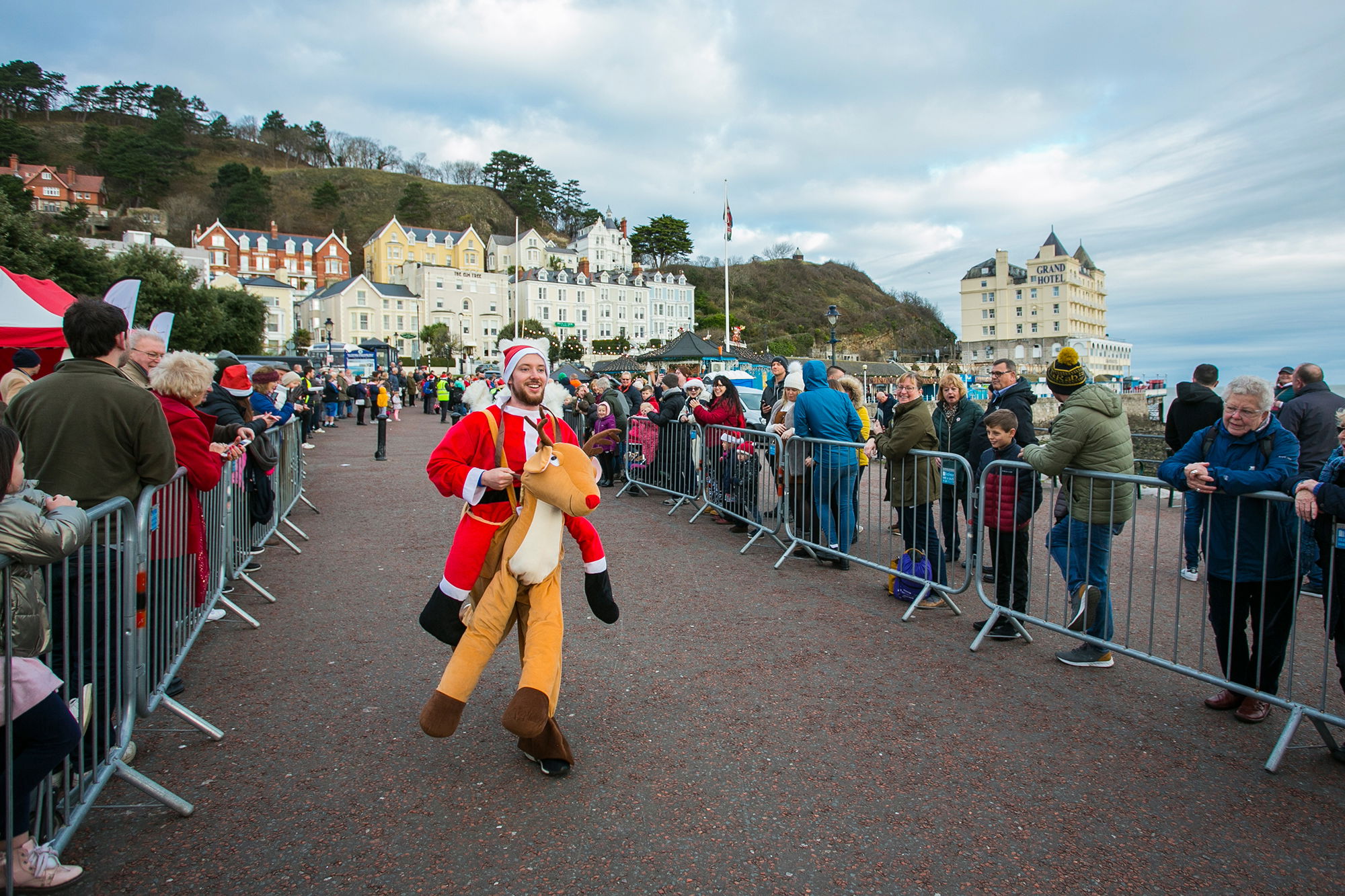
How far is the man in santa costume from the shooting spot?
361 cm

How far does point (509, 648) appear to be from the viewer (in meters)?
5.23

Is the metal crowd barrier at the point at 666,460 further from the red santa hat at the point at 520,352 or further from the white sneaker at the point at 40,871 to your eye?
the white sneaker at the point at 40,871

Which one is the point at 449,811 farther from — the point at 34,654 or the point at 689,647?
the point at 689,647

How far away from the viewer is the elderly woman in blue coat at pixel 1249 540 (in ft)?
13.1

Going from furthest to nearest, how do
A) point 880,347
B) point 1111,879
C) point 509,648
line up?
point 880,347
point 509,648
point 1111,879

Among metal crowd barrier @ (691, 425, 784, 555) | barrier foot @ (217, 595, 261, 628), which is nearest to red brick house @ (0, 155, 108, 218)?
metal crowd barrier @ (691, 425, 784, 555)

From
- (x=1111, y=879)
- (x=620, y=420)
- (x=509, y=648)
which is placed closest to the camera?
(x=1111, y=879)

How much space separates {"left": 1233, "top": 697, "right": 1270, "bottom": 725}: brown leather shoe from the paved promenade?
57 millimetres

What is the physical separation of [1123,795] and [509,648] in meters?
3.62

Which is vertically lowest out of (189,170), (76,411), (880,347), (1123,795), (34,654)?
(1123,795)

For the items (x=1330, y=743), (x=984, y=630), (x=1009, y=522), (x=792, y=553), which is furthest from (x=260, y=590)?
(x=1330, y=743)

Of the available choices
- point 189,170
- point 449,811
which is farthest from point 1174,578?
point 189,170

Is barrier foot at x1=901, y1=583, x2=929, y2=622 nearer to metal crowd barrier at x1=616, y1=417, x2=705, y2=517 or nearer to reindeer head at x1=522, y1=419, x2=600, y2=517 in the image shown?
reindeer head at x1=522, y1=419, x2=600, y2=517

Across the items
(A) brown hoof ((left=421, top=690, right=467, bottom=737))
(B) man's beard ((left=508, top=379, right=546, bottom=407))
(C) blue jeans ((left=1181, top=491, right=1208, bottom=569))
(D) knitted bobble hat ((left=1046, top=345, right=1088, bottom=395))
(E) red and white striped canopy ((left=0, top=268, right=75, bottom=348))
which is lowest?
(A) brown hoof ((left=421, top=690, right=467, bottom=737))
